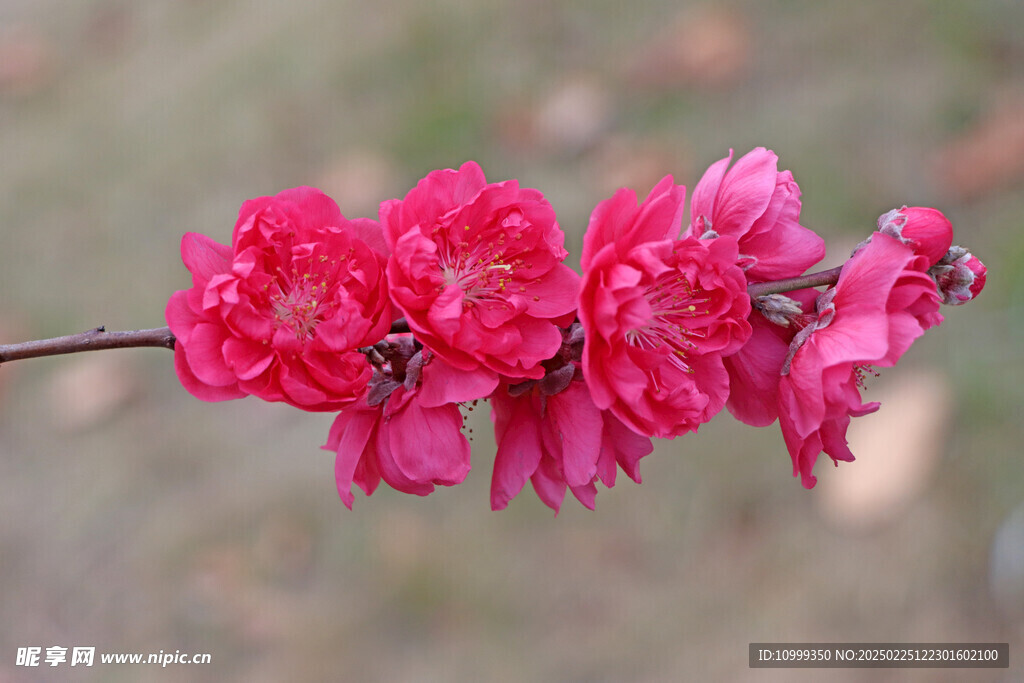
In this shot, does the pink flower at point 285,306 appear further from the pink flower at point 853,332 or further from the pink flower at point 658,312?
the pink flower at point 853,332

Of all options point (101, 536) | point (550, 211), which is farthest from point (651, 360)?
point (101, 536)

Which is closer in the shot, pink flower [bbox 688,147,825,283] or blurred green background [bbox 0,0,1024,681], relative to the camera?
pink flower [bbox 688,147,825,283]

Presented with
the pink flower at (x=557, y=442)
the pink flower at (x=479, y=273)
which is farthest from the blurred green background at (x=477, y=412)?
the pink flower at (x=479, y=273)

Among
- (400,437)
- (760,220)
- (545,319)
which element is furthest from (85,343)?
(760,220)

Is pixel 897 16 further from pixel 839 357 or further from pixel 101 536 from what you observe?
pixel 101 536

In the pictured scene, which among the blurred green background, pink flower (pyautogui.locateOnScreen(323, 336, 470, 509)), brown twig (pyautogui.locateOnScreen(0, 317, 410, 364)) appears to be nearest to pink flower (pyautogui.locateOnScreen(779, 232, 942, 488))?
pink flower (pyautogui.locateOnScreen(323, 336, 470, 509))

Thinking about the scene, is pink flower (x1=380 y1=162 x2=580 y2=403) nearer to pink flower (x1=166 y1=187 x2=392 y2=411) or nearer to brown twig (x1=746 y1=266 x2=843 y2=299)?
pink flower (x1=166 y1=187 x2=392 y2=411)
